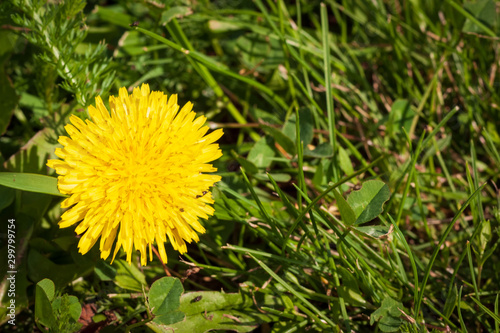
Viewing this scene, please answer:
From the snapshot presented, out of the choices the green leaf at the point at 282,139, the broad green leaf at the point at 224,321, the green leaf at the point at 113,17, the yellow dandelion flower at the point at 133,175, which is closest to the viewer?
the yellow dandelion flower at the point at 133,175

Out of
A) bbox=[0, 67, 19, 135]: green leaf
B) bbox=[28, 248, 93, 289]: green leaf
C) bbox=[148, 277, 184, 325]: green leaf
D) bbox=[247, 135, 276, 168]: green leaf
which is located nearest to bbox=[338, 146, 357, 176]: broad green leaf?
bbox=[247, 135, 276, 168]: green leaf

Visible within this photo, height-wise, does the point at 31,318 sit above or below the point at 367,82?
below

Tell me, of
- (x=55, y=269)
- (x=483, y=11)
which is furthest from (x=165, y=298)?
(x=483, y=11)

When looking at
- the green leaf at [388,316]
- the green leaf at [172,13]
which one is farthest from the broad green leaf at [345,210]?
the green leaf at [172,13]

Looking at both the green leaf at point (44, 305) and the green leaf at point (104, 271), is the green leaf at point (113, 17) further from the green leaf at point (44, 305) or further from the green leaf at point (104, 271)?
the green leaf at point (44, 305)

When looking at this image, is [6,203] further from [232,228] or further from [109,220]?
[232,228]

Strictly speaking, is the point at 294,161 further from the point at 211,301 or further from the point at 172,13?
the point at 172,13

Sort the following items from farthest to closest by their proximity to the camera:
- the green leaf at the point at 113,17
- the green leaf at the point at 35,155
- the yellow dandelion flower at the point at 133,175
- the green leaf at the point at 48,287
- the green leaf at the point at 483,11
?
the green leaf at the point at 113,17
the green leaf at the point at 483,11
the green leaf at the point at 35,155
the green leaf at the point at 48,287
the yellow dandelion flower at the point at 133,175

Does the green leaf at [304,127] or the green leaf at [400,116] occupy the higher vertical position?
the green leaf at [304,127]

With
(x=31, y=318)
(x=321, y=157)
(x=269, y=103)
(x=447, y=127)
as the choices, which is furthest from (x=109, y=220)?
(x=447, y=127)

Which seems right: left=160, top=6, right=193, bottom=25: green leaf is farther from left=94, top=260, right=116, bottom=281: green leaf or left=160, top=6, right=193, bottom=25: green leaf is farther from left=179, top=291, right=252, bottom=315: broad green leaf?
left=179, top=291, right=252, bottom=315: broad green leaf
